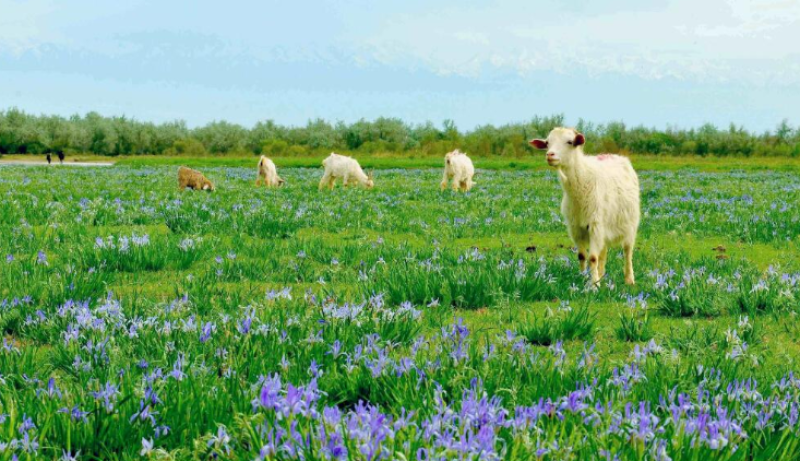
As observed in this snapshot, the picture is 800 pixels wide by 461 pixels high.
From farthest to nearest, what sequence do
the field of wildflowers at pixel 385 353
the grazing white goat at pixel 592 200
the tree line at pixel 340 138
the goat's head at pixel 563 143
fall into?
the tree line at pixel 340 138, the grazing white goat at pixel 592 200, the goat's head at pixel 563 143, the field of wildflowers at pixel 385 353

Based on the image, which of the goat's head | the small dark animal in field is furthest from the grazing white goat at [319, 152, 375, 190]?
the goat's head

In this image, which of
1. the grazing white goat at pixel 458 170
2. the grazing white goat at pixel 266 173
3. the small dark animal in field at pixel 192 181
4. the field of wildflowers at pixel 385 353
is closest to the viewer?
the field of wildflowers at pixel 385 353

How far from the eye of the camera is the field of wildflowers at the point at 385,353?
2434 mm

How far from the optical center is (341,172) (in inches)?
918

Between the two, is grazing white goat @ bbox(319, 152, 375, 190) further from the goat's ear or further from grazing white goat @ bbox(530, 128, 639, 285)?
the goat's ear

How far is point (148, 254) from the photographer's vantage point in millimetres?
7125

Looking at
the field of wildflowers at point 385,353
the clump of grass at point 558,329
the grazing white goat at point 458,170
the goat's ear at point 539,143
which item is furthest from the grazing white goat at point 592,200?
the grazing white goat at point 458,170

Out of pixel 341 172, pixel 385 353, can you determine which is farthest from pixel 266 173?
pixel 385 353

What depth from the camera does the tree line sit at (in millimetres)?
65750

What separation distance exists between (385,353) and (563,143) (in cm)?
438

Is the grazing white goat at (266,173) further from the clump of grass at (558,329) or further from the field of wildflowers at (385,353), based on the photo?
the clump of grass at (558,329)

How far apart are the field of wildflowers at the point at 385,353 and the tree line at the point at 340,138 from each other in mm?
55297

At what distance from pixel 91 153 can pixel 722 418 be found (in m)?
106

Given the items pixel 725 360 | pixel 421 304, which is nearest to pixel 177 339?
pixel 421 304
